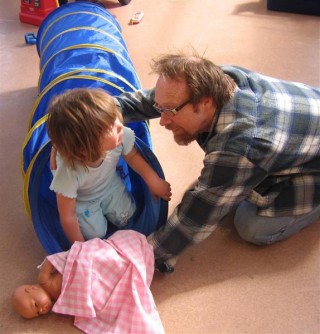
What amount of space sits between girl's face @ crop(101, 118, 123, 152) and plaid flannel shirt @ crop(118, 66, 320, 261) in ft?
0.66

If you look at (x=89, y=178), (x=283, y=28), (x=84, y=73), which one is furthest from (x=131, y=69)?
(x=283, y=28)

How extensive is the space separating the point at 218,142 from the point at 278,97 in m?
0.24

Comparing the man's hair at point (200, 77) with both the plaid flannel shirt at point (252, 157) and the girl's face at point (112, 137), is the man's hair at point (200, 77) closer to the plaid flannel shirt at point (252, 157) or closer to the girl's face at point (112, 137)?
the plaid flannel shirt at point (252, 157)

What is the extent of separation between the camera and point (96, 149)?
1130 mm

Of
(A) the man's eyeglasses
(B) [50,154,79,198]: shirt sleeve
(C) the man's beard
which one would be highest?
(A) the man's eyeglasses

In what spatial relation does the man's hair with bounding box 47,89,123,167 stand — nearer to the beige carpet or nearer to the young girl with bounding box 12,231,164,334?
the young girl with bounding box 12,231,164,334

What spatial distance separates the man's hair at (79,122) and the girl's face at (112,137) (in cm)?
1

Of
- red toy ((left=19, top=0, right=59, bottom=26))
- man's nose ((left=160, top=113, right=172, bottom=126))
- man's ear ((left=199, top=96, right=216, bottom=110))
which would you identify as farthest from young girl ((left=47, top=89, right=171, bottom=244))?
red toy ((left=19, top=0, right=59, bottom=26))

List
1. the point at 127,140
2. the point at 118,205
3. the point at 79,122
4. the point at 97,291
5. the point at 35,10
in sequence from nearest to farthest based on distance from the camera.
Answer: the point at 79,122, the point at 97,291, the point at 127,140, the point at 118,205, the point at 35,10

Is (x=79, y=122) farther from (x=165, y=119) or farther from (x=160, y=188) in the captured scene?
(x=160, y=188)

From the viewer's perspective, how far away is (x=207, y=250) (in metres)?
1.46

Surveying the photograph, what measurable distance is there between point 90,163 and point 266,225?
0.63 meters

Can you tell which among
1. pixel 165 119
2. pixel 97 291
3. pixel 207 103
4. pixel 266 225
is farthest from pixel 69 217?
pixel 266 225

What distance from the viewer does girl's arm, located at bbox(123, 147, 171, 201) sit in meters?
1.34
